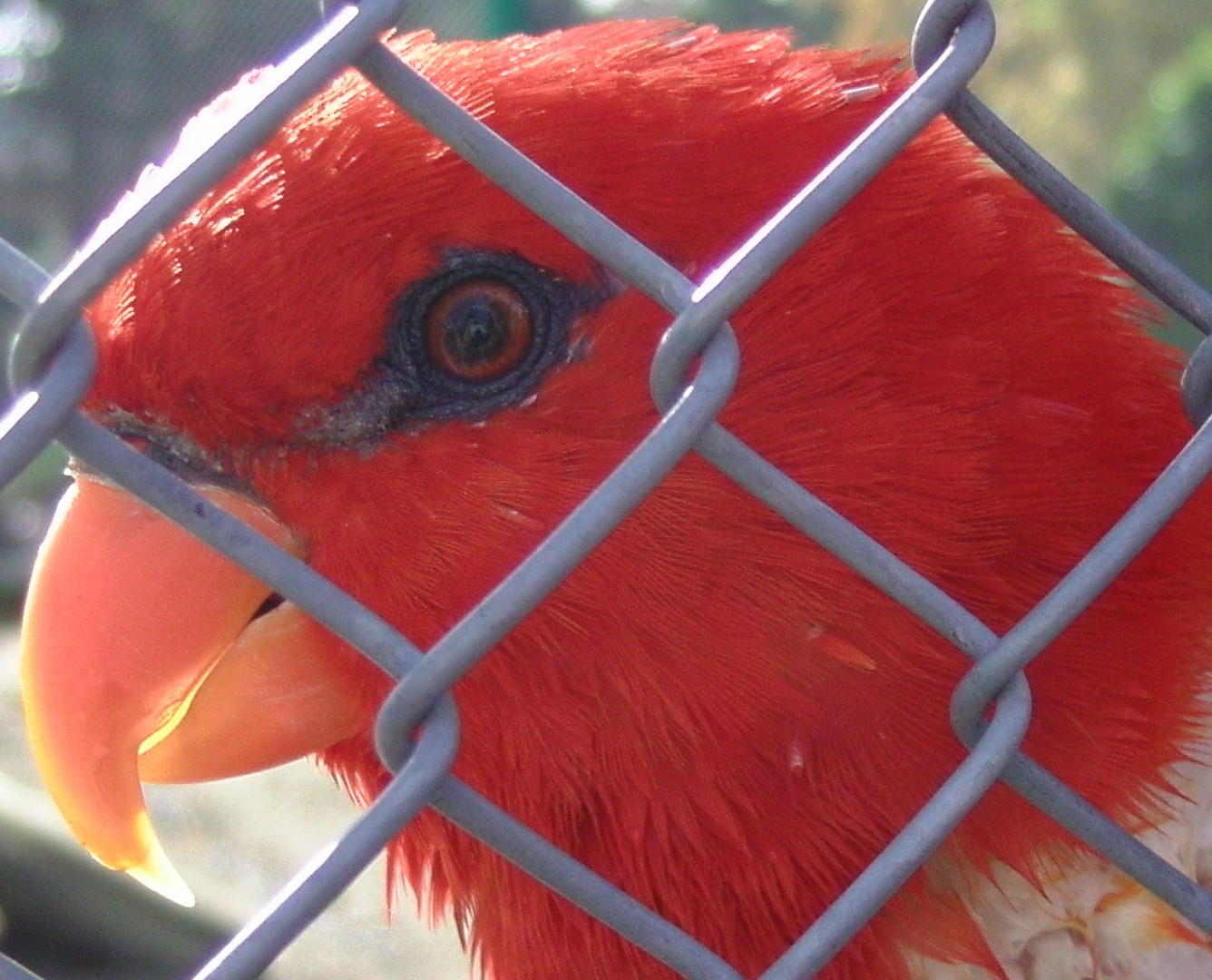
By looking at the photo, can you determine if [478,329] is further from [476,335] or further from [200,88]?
[200,88]

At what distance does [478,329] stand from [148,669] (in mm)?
309

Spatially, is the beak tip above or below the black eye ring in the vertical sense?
below

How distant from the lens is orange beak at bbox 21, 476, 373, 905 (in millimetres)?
842

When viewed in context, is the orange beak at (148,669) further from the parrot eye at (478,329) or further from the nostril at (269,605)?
the parrot eye at (478,329)

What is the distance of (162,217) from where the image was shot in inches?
18.5

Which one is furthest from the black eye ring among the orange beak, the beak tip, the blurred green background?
the blurred green background

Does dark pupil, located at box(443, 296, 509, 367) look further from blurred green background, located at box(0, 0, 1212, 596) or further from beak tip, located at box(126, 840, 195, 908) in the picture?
blurred green background, located at box(0, 0, 1212, 596)

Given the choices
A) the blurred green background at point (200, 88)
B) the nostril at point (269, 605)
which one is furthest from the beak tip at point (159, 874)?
the blurred green background at point (200, 88)

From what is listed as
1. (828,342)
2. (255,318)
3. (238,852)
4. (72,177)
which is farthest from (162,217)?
(72,177)

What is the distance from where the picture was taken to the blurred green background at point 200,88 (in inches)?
179

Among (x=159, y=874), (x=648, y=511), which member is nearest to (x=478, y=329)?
(x=648, y=511)

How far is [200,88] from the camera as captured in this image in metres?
4.88

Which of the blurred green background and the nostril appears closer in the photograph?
the nostril

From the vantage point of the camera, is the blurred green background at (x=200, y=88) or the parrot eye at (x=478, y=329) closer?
the parrot eye at (x=478, y=329)
